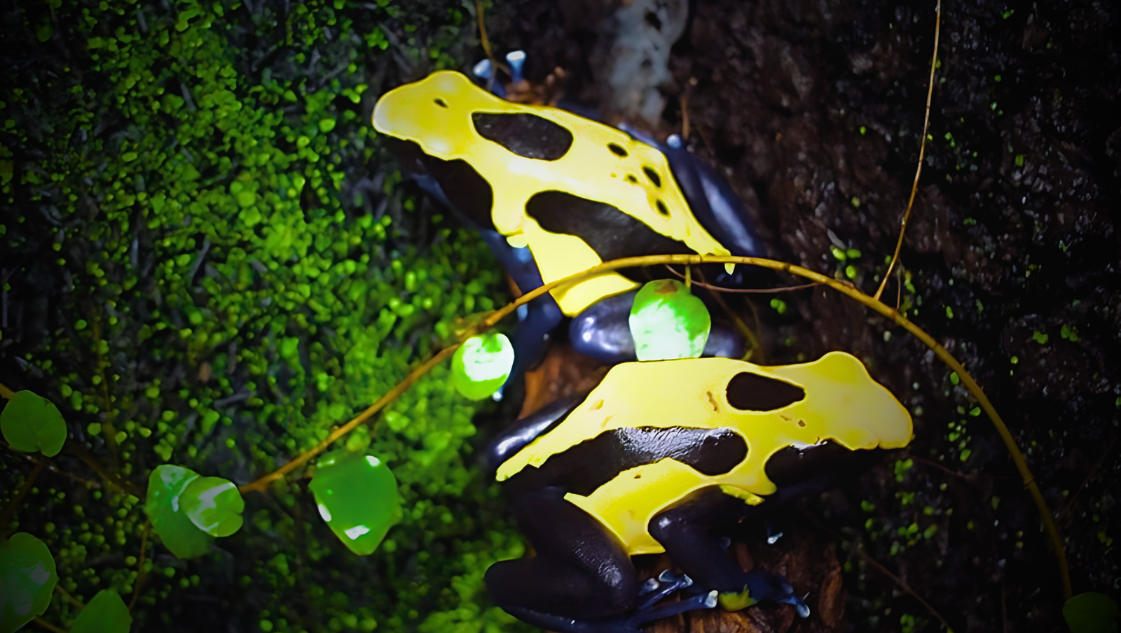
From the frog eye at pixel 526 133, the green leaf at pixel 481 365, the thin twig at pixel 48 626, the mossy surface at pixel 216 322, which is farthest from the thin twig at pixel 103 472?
the frog eye at pixel 526 133

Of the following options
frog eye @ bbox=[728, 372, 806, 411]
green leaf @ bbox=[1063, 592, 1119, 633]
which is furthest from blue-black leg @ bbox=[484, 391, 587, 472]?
green leaf @ bbox=[1063, 592, 1119, 633]

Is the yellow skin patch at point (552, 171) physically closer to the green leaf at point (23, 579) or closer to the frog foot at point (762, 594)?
the frog foot at point (762, 594)

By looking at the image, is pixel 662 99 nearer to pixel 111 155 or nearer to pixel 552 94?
pixel 552 94

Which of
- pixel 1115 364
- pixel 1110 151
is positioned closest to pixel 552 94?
pixel 1110 151

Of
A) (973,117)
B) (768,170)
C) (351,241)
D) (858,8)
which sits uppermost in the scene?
(858,8)

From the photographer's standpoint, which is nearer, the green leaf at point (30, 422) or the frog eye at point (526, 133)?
the green leaf at point (30, 422)

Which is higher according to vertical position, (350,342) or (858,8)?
(858,8)
